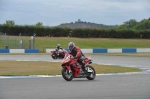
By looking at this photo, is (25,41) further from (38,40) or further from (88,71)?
(88,71)

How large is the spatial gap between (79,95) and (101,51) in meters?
30.4

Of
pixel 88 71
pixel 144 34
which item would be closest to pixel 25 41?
pixel 88 71

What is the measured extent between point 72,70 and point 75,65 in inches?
9.1

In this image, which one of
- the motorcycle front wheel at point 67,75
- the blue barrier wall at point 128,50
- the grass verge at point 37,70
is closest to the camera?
the motorcycle front wheel at point 67,75

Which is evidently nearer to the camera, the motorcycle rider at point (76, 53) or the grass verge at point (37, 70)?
the motorcycle rider at point (76, 53)

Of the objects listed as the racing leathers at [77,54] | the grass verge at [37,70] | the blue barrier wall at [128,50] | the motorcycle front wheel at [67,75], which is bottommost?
the blue barrier wall at [128,50]

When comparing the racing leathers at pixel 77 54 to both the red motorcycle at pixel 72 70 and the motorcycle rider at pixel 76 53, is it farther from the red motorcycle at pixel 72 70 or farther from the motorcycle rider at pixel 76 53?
the red motorcycle at pixel 72 70

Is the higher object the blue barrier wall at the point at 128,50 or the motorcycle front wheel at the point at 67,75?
the motorcycle front wheel at the point at 67,75

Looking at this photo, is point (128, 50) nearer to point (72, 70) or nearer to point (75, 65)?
point (75, 65)

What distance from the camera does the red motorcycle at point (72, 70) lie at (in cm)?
1330

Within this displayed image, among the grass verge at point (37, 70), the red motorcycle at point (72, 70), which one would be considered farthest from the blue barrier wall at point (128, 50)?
the red motorcycle at point (72, 70)

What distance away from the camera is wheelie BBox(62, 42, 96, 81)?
1330 cm

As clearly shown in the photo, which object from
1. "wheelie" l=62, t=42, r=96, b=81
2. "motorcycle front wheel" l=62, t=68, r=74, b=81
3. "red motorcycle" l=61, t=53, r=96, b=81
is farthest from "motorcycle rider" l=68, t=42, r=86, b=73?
"motorcycle front wheel" l=62, t=68, r=74, b=81

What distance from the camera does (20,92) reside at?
947 cm
